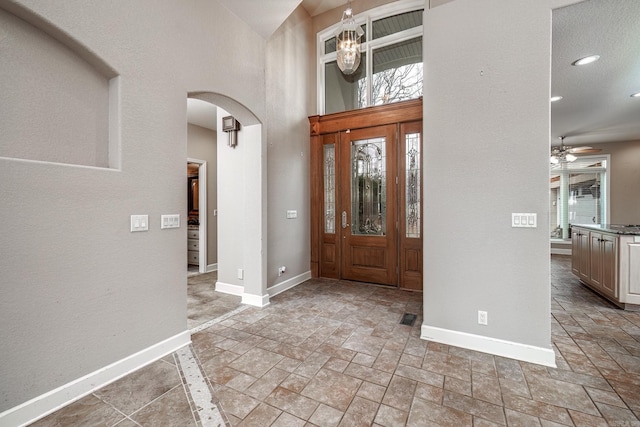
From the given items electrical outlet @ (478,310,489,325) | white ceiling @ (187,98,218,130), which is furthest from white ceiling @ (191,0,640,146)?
electrical outlet @ (478,310,489,325)

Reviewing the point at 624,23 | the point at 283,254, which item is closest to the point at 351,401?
the point at 283,254

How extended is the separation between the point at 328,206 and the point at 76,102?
3.50m

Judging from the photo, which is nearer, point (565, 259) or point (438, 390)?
point (438, 390)

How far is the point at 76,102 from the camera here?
6.58 feet

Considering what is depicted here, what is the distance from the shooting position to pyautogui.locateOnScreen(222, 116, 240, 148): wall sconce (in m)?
3.95

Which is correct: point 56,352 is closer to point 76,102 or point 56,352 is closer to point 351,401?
point 76,102

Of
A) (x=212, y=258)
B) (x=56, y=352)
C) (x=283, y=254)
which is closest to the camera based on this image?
(x=56, y=352)

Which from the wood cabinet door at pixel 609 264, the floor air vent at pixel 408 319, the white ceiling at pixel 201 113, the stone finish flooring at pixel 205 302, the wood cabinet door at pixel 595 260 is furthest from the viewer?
the white ceiling at pixel 201 113

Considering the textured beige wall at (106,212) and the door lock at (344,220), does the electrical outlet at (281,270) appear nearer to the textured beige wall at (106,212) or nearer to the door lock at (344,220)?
the door lock at (344,220)

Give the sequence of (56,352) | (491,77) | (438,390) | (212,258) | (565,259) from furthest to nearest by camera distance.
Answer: (565,259) → (212,258) → (491,77) → (438,390) → (56,352)

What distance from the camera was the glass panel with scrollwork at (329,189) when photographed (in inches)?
190

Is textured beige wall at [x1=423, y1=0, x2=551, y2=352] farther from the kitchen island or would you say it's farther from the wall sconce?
the wall sconce

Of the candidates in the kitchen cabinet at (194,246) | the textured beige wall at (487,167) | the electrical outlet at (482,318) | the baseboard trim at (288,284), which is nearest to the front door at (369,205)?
the baseboard trim at (288,284)

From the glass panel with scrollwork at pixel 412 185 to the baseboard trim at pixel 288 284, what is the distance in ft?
5.95
